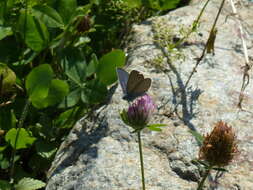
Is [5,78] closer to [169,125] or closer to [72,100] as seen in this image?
[72,100]

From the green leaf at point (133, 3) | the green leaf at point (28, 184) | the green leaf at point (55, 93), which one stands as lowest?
the green leaf at point (28, 184)

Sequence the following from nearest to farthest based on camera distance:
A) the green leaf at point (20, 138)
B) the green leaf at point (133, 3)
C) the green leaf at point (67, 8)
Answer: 1. the green leaf at point (20, 138)
2. the green leaf at point (67, 8)
3. the green leaf at point (133, 3)

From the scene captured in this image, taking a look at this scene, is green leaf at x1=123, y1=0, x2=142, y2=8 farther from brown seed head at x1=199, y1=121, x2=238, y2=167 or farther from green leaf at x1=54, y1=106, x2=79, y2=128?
brown seed head at x1=199, y1=121, x2=238, y2=167

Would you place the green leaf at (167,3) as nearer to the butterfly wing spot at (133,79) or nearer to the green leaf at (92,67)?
the green leaf at (92,67)

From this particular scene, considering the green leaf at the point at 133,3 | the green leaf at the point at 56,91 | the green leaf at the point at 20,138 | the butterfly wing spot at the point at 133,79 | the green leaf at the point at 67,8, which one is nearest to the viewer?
the butterfly wing spot at the point at 133,79

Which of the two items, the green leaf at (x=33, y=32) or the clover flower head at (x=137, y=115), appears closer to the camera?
the clover flower head at (x=137, y=115)

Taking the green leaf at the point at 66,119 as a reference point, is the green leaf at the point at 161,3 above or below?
above

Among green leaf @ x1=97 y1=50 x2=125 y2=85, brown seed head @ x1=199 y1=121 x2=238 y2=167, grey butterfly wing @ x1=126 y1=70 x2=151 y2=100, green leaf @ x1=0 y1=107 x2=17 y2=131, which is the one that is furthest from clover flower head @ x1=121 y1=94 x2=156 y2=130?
green leaf @ x1=0 y1=107 x2=17 y2=131

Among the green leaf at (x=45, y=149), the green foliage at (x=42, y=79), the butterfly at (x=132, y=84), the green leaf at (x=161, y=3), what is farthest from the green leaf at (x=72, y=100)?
the green leaf at (x=161, y=3)
